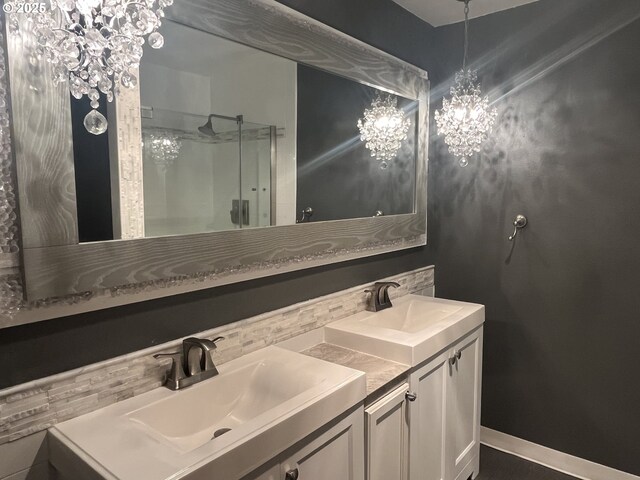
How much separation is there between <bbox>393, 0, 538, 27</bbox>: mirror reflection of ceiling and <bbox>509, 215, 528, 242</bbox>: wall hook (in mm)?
1104

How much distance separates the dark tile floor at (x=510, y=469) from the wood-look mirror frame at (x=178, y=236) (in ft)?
4.29

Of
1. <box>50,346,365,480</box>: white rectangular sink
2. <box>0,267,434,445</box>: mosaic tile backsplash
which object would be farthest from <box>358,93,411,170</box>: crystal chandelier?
<box>50,346,365,480</box>: white rectangular sink

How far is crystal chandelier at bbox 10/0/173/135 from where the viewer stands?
3.27 ft

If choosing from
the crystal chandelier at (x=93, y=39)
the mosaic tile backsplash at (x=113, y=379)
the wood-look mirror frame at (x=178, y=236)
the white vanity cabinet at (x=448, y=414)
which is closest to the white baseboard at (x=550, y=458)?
the white vanity cabinet at (x=448, y=414)

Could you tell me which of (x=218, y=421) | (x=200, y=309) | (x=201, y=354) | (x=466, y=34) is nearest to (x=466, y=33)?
(x=466, y=34)

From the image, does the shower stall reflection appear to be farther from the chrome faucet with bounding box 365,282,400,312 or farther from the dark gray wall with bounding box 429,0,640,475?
the dark gray wall with bounding box 429,0,640,475

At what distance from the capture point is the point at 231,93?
1.58 meters

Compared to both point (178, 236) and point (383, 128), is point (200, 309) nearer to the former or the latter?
point (178, 236)

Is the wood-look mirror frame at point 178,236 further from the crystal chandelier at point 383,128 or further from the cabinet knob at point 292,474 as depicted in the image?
the cabinet knob at point 292,474

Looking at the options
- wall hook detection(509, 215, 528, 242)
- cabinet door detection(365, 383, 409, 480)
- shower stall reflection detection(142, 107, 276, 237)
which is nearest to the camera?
shower stall reflection detection(142, 107, 276, 237)

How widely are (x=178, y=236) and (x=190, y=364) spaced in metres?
0.39

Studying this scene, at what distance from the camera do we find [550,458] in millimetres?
2514

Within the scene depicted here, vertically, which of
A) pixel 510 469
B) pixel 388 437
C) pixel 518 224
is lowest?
pixel 510 469

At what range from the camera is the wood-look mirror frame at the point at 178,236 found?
3.62 ft
